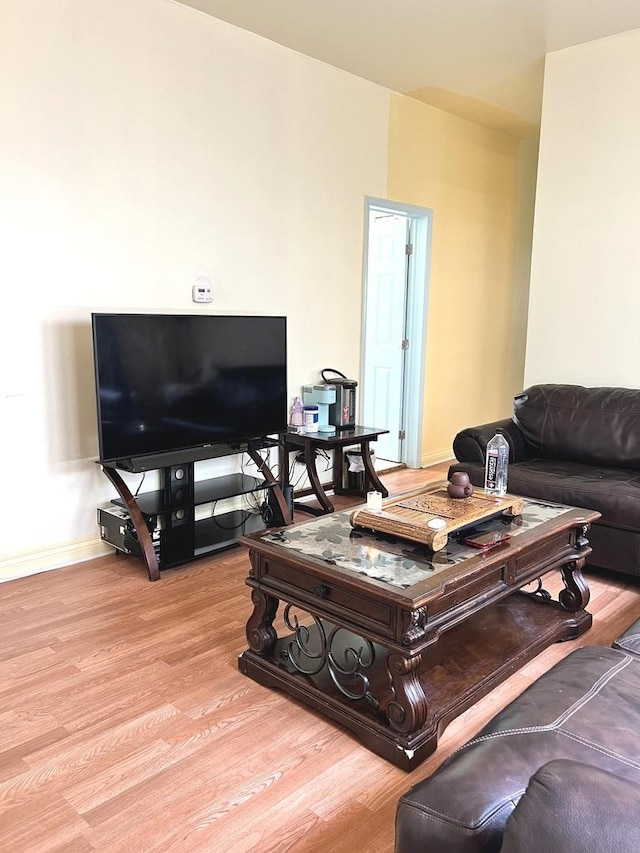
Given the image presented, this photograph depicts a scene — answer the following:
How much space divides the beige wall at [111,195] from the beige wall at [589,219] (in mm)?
1515

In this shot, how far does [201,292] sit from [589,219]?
7.96 ft

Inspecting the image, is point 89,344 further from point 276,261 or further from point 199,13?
point 199,13

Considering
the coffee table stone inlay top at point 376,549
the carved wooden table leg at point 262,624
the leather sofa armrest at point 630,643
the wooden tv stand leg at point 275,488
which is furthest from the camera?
the wooden tv stand leg at point 275,488

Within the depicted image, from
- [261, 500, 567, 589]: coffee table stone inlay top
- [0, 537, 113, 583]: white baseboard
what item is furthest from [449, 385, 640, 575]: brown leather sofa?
[0, 537, 113, 583]: white baseboard

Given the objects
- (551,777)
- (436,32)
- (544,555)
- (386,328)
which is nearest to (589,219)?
(436,32)

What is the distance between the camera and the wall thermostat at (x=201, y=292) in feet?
12.3

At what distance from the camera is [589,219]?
4.11 m

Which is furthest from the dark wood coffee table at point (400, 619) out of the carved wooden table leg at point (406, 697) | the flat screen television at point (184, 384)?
the flat screen television at point (184, 384)

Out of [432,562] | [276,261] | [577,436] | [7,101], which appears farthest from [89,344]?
[577,436]

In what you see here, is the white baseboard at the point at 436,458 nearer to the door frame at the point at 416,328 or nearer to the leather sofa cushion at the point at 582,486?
the door frame at the point at 416,328

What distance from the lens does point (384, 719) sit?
1.99m

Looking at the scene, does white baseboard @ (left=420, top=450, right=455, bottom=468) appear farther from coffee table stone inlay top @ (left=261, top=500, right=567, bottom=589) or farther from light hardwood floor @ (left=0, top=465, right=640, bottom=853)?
coffee table stone inlay top @ (left=261, top=500, right=567, bottom=589)

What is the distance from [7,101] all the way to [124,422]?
4.93 feet

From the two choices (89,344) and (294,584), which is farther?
(89,344)
